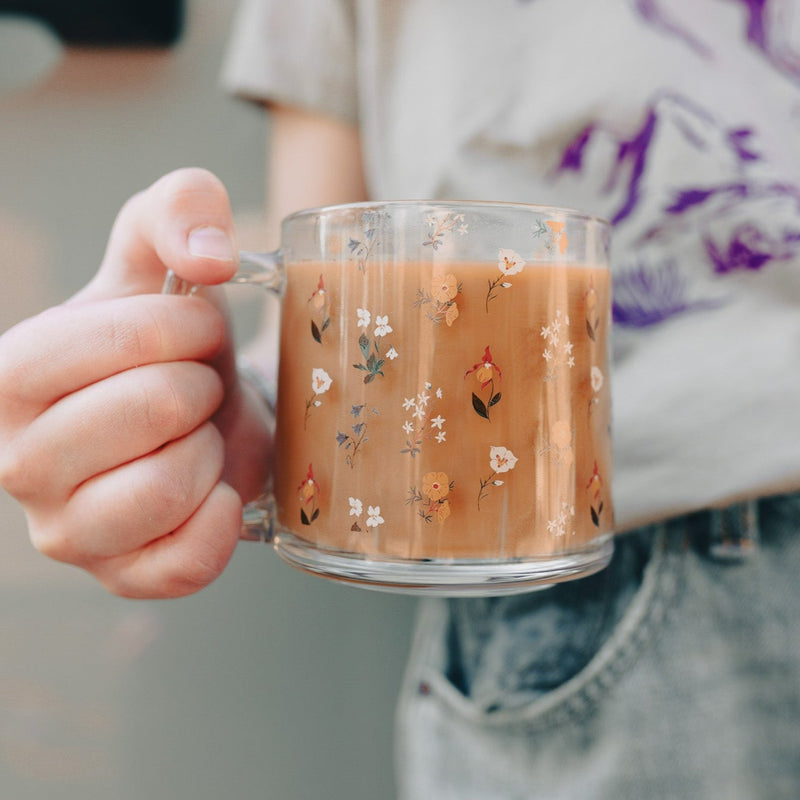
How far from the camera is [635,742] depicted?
697 mm

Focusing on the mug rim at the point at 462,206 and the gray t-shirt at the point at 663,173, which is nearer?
the mug rim at the point at 462,206

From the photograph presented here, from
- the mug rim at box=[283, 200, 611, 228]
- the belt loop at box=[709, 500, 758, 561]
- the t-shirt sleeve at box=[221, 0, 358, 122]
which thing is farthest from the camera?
the t-shirt sleeve at box=[221, 0, 358, 122]

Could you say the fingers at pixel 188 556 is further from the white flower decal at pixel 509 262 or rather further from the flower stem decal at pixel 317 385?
the white flower decal at pixel 509 262

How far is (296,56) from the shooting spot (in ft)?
3.36

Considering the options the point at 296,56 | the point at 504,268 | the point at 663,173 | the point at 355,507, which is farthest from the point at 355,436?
the point at 296,56

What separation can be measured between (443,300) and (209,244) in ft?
0.58

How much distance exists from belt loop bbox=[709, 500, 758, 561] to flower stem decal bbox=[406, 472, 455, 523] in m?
0.32

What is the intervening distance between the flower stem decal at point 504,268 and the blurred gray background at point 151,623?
825mm

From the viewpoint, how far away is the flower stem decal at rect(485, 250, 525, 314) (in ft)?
1.61

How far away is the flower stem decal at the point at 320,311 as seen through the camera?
0.53 meters

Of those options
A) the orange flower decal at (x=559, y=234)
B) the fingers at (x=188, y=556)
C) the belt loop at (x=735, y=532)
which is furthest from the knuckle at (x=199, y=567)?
the belt loop at (x=735, y=532)

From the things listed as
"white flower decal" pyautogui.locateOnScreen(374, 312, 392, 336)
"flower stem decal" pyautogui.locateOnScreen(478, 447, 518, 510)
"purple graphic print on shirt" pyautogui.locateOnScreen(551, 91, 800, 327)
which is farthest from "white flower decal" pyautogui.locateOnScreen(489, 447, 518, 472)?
"purple graphic print on shirt" pyautogui.locateOnScreen(551, 91, 800, 327)

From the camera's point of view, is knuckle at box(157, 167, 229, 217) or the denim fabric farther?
the denim fabric

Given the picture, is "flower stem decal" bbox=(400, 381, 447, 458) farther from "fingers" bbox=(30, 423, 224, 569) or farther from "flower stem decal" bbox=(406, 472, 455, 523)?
"fingers" bbox=(30, 423, 224, 569)
